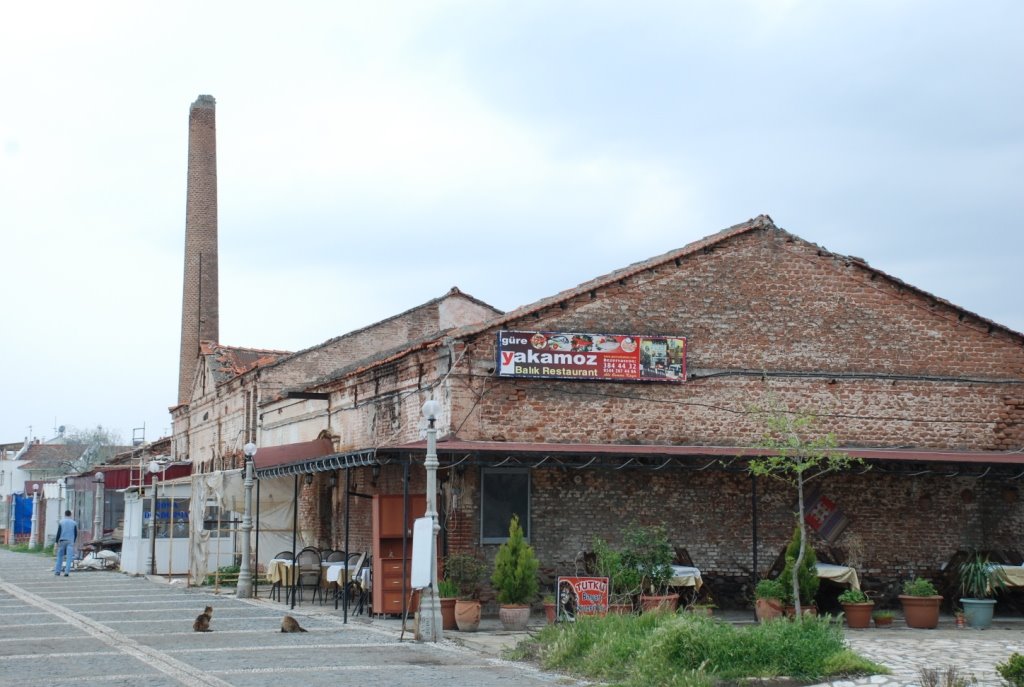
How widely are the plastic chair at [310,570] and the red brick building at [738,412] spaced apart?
89.6 inches

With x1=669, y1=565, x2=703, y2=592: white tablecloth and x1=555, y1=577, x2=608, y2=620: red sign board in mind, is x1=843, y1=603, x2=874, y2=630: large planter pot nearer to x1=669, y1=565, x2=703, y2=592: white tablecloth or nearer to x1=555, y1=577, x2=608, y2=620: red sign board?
x1=669, y1=565, x2=703, y2=592: white tablecloth

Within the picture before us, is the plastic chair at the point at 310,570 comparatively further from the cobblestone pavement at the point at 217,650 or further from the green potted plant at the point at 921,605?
the green potted plant at the point at 921,605

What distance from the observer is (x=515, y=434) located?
768 inches

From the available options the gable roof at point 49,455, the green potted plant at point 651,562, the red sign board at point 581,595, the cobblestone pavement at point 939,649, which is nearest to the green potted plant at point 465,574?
the red sign board at point 581,595

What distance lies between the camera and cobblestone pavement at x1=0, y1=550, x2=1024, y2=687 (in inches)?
474

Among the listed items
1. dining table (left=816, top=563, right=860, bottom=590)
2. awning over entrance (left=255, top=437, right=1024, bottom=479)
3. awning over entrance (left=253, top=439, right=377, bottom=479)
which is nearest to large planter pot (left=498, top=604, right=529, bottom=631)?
awning over entrance (left=255, top=437, right=1024, bottom=479)

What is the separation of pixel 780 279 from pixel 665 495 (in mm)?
4404

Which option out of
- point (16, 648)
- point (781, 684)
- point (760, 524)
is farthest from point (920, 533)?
point (16, 648)

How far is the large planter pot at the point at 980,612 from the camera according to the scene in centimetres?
1822

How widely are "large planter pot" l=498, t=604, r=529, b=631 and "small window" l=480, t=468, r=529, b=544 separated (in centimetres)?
235

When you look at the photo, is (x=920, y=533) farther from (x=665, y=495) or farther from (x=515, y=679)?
(x=515, y=679)

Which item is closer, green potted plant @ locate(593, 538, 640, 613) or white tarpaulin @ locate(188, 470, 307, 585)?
green potted plant @ locate(593, 538, 640, 613)

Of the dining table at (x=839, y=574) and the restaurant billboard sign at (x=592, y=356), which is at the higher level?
the restaurant billboard sign at (x=592, y=356)

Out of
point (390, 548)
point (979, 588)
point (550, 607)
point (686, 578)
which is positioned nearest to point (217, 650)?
point (550, 607)
